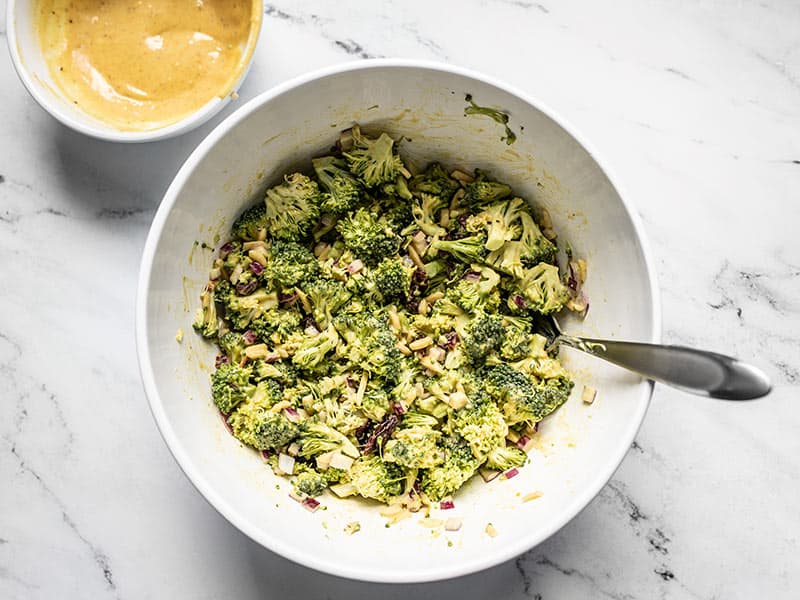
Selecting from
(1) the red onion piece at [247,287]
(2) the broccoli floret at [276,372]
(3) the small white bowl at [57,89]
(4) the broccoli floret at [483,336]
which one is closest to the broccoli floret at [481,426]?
(4) the broccoli floret at [483,336]

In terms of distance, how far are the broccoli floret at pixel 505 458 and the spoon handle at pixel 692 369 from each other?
408 millimetres

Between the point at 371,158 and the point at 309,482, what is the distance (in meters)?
1.02

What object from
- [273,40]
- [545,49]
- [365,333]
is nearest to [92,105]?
[273,40]

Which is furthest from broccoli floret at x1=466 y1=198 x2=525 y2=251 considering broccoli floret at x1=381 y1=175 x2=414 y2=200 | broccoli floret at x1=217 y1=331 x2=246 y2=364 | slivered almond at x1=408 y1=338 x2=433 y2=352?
broccoli floret at x1=217 y1=331 x2=246 y2=364

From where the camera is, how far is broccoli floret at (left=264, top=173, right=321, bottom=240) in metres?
2.29

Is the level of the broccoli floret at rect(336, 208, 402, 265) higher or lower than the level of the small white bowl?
lower

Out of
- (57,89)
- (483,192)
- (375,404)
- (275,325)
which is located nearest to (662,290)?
(483,192)

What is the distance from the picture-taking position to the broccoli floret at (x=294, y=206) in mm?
2291

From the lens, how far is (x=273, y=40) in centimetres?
253

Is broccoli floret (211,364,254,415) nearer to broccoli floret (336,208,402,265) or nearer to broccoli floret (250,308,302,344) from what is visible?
broccoli floret (250,308,302,344)

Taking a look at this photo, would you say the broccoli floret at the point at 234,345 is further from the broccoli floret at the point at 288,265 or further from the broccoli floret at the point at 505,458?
the broccoli floret at the point at 505,458

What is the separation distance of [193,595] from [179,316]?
40.6 inches

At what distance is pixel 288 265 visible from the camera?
2.24 metres

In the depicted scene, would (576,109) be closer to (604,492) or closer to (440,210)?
(440,210)
